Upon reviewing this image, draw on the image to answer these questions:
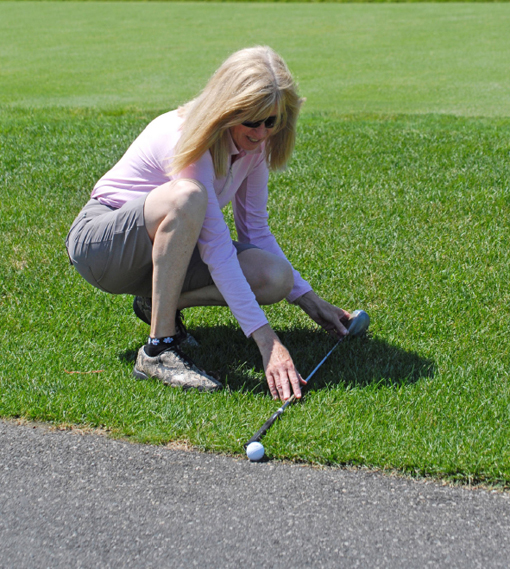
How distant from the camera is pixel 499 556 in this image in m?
2.20

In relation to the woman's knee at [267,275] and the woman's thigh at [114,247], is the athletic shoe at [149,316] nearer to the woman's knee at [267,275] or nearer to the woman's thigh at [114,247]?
the woman's thigh at [114,247]

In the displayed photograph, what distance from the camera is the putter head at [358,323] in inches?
139

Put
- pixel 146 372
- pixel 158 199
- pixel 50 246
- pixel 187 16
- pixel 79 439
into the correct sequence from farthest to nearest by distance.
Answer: pixel 187 16 → pixel 50 246 → pixel 146 372 → pixel 158 199 → pixel 79 439

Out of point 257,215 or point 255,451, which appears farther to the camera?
point 257,215

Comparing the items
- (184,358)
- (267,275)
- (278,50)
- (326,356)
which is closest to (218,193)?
(267,275)

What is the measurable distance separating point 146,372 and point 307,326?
3.10 feet

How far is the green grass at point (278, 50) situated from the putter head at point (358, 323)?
5857 millimetres

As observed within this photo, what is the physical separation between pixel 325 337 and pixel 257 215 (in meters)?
0.69

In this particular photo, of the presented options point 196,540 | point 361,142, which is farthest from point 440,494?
point 361,142

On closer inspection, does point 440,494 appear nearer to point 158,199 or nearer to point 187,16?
point 158,199

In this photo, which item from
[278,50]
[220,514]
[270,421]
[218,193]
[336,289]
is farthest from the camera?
[278,50]

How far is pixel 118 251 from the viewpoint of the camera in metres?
3.14

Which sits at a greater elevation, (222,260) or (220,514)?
(222,260)

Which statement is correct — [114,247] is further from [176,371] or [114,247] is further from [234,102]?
[234,102]
